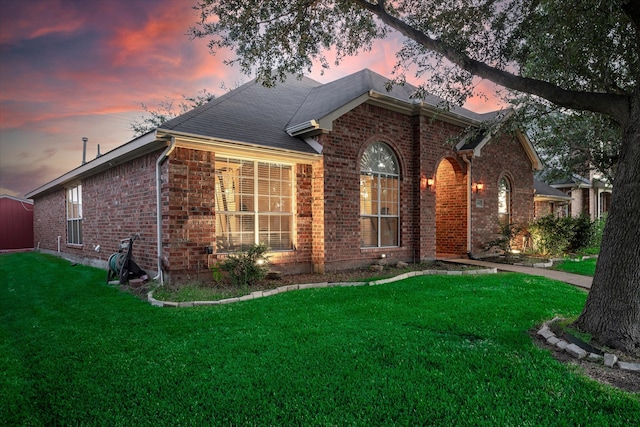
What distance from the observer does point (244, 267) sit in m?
7.30

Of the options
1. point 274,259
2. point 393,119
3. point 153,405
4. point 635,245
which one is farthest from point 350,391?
point 393,119

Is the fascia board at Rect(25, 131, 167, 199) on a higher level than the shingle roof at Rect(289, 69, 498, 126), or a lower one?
lower

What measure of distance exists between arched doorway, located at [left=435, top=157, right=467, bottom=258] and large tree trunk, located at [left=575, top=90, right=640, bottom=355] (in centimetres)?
846

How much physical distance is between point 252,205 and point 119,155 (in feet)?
11.3

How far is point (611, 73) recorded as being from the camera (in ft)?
17.8

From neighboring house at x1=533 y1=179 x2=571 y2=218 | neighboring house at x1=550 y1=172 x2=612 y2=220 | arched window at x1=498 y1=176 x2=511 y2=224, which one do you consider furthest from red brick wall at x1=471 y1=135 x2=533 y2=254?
neighboring house at x1=550 y1=172 x2=612 y2=220

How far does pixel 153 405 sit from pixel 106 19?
30.6ft

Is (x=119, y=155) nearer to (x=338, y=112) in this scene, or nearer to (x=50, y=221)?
(x=338, y=112)

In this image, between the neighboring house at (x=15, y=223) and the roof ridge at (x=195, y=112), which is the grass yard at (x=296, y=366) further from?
the neighboring house at (x=15, y=223)

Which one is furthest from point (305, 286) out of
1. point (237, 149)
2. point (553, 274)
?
point (553, 274)

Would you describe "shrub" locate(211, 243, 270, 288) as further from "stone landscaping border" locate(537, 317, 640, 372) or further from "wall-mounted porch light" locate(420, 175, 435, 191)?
"wall-mounted porch light" locate(420, 175, 435, 191)

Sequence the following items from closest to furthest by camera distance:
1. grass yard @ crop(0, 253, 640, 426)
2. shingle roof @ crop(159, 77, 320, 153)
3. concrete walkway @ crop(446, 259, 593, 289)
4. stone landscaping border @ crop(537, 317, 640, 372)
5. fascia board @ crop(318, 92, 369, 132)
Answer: grass yard @ crop(0, 253, 640, 426), stone landscaping border @ crop(537, 317, 640, 372), shingle roof @ crop(159, 77, 320, 153), concrete walkway @ crop(446, 259, 593, 289), fascia board @ crop(318, 92, 369, 132)

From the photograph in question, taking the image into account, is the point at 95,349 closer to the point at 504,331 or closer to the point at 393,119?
the point at 504,331

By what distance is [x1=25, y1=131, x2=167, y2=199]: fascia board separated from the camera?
722 cm
